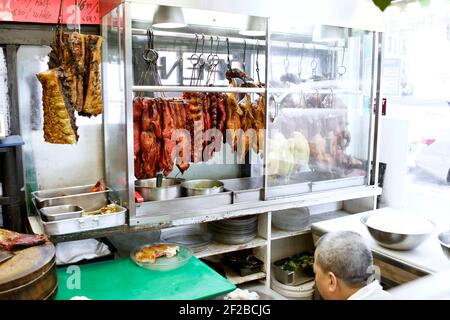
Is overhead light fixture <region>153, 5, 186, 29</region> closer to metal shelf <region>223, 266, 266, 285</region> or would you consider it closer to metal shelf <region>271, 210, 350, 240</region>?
metal shelf <region>271, 210, 350, 240</region>

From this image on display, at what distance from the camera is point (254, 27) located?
11.1 ft

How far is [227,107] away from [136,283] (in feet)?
4.69

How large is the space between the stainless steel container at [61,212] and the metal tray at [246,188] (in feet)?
3.57

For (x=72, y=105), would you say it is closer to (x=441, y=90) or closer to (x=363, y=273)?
(x=363, y=273)

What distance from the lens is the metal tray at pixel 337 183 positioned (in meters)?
3.47

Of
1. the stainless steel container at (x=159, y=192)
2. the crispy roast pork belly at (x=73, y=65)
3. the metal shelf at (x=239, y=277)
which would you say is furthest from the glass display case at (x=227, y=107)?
the metal shelf at (x=239, y=277)

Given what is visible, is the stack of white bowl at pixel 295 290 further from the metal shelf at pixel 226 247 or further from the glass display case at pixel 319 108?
the glass display case at pixel 319 108

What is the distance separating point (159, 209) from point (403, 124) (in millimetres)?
2417

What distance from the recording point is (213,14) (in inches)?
118

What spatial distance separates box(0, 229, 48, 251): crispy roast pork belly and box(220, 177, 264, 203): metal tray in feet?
4.47

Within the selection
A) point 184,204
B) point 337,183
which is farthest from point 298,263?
point 184,204

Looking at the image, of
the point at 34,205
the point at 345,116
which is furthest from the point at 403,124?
the point at 34,205

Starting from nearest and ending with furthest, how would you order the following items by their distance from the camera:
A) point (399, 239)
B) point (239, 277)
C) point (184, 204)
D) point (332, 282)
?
1. point (332, 282)
2. point (399, 239)
3. point (184, 204)
4. point (239, 277)

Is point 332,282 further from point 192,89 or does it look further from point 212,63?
point 212,63
